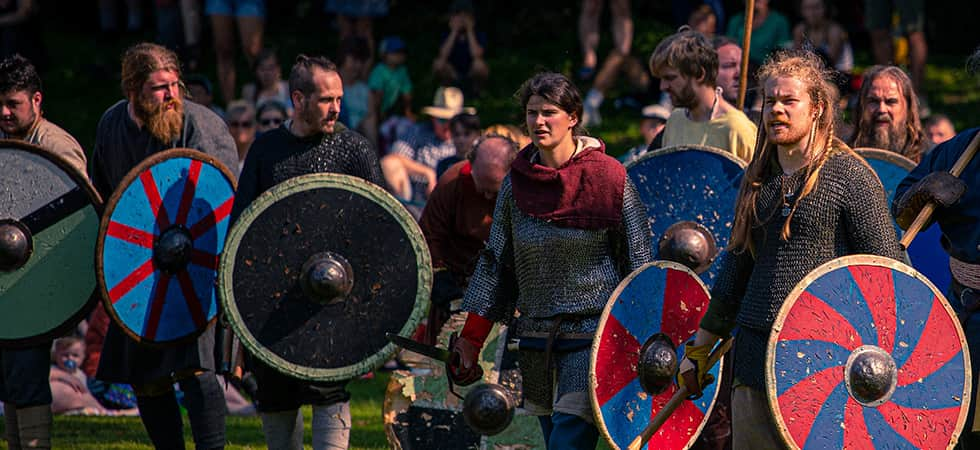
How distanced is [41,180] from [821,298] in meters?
3.19

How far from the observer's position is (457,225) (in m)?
7.35

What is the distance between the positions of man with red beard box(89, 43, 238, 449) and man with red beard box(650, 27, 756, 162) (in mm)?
1741

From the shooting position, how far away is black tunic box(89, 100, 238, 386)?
258 inches

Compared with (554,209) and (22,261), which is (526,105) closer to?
(554,209)

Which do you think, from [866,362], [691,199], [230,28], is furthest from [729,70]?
[230,28]

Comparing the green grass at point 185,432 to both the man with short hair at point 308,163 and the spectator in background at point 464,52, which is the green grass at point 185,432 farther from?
the spectator in background at point 464,52

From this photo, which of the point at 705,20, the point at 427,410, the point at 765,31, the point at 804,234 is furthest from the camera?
the point at 765,31

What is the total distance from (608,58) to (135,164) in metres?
7.65

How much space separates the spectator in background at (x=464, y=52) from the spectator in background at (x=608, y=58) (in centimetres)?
84

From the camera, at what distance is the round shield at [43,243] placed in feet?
21.2

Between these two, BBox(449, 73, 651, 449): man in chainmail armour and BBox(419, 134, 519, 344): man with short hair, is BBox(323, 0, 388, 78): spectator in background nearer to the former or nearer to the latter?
BBox(419, 134, 519, 344): man with short hair

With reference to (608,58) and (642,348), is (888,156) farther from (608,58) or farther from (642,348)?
(608,58)

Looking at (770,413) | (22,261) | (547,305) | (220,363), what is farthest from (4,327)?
(770,413)

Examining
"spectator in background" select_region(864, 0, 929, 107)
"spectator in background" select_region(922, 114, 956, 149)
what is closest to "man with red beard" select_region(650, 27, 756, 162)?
"spectator in background" select_region(922, 114, 956, 149)
